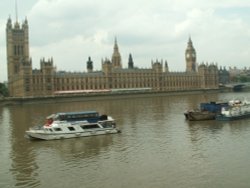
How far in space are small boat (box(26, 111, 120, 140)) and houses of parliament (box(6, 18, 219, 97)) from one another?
3133 inches

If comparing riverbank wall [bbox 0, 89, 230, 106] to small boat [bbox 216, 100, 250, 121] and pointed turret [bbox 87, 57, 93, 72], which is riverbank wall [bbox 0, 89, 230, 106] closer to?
pointed turret [bbox 87, 57, 93, 72]

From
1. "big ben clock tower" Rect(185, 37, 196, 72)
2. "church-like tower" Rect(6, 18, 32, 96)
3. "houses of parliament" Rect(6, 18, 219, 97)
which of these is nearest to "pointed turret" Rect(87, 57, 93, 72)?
"houses of parliament" Rect(6, 18, 219, 97)

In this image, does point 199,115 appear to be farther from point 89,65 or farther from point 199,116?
point 89,65

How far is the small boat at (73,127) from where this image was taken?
1196 inches

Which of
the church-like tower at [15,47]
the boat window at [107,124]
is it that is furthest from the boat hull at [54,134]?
the church-like tower at [15,47]

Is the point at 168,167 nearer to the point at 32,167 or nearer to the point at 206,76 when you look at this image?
the point at 32,167

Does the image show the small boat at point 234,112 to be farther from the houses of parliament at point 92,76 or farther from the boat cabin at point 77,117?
the houses of parliament at point 92,76

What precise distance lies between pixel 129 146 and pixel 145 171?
7.18 metres

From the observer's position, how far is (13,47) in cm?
13338

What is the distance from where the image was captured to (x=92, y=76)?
410 ft

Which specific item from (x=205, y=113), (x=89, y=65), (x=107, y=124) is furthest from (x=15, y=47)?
(x=107, y=124)

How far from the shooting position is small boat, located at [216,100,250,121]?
127ft

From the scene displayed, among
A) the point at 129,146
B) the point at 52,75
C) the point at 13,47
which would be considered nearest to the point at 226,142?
the point at 129,146

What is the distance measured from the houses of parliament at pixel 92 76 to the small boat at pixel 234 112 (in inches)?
3072
